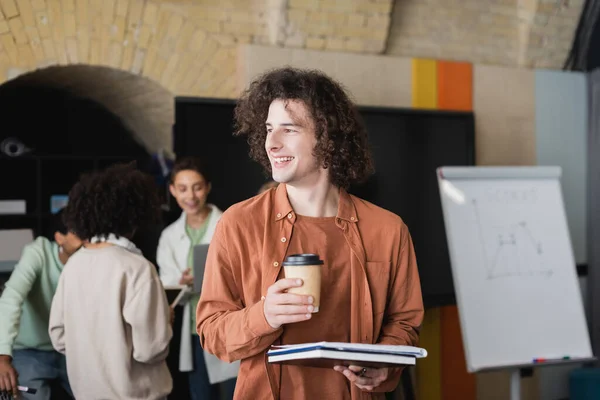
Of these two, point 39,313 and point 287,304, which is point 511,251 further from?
point 287,304

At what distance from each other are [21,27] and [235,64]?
4.25ft

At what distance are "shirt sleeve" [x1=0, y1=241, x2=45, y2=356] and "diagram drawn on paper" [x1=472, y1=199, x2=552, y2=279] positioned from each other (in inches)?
91.8

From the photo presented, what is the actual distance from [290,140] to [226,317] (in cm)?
48

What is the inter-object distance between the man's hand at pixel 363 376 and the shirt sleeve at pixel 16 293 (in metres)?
1.69

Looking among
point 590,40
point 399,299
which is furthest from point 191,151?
point 590,40

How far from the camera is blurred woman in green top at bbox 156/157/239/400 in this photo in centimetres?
391

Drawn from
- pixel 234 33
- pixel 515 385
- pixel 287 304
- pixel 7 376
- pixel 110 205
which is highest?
pixel 234 33

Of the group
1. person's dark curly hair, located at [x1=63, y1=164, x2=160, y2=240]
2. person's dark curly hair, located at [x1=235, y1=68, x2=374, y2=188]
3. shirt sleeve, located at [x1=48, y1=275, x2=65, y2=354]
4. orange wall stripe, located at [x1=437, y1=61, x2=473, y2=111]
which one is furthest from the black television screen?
person's dark curly hair, located at [x1=235, y1=68, x2=374, y2=188]

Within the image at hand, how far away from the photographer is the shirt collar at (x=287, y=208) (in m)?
1.86

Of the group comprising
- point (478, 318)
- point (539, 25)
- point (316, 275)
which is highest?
point (539, 25)

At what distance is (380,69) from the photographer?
496 centimetres

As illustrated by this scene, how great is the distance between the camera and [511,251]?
13.0 ft

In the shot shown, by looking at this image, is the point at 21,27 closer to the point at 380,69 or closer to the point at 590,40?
the point at 380,69

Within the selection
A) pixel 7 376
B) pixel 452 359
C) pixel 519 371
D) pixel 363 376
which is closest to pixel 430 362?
pixel 452 359
